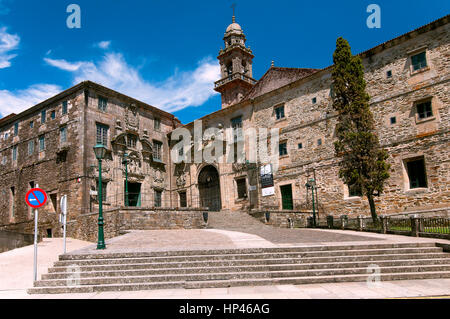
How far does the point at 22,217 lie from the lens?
26594mm

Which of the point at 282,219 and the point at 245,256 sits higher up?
the point at 282,219

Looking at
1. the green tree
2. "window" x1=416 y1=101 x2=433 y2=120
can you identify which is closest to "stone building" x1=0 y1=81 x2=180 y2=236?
the green tree

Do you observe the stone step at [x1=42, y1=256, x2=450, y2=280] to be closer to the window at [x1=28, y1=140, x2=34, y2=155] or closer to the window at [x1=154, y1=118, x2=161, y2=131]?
the window at [x1=28, y1=140, x2=34, y2=155]

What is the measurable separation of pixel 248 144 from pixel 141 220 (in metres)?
11.9

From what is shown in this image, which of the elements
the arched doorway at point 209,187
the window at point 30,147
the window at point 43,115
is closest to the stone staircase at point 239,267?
the arched doorway at point 209,187

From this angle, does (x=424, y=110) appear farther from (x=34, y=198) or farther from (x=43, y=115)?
(x=43, y=115)

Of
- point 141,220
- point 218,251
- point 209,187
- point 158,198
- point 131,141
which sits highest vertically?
point 131,141

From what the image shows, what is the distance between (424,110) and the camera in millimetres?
18781

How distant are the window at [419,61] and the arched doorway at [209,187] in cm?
1643

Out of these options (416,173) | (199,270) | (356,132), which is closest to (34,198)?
(199,270)

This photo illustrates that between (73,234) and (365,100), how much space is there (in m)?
19.3

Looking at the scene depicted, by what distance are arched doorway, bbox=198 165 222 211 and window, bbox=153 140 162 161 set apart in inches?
164
